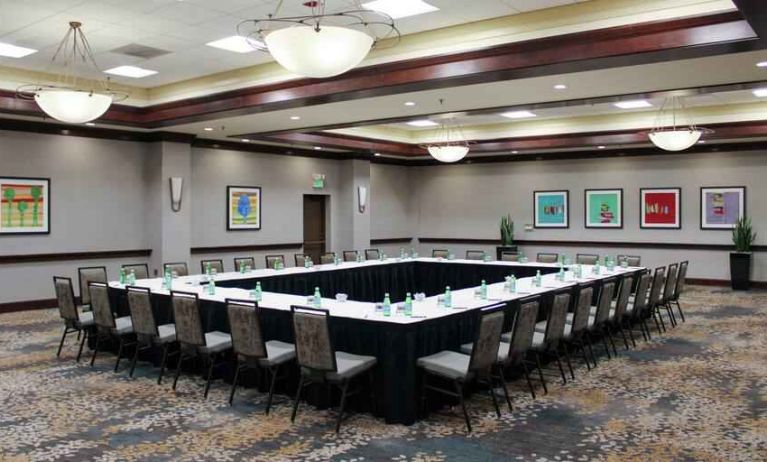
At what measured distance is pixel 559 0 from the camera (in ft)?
19.0

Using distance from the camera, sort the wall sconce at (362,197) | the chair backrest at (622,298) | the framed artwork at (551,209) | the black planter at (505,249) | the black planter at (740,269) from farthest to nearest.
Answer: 1. the black planter at (505,249)
2. the framed artwork at (551,209)
3. the wall sconce at (362,197)
4. the black planter at (740,269)
5. the chair backrest at (622,298)

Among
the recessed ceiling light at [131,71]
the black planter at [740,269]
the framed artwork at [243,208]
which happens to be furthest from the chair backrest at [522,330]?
the black planter at [740,269]

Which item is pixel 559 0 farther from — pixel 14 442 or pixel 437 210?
pixel 437 210

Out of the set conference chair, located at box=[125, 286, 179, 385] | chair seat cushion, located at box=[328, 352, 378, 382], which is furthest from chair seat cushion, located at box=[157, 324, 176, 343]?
chair seat cushion, located at box=[328, 352, 378, 382]

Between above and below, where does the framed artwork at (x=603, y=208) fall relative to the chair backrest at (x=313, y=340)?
above

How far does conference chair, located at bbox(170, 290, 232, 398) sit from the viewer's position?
5488 mm

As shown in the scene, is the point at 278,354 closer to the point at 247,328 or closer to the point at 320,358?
the point at 247,328

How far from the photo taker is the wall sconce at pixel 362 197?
14695 millimetres

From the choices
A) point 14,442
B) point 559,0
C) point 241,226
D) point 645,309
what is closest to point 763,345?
point 645,309

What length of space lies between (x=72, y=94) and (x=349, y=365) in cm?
387

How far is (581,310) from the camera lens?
623 cm

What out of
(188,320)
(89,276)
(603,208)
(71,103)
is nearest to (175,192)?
(89,276)

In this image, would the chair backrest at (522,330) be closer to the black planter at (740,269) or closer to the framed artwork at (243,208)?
the framed artwork at (243,208)

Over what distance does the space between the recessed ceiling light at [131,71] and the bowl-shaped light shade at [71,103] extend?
219 cm
